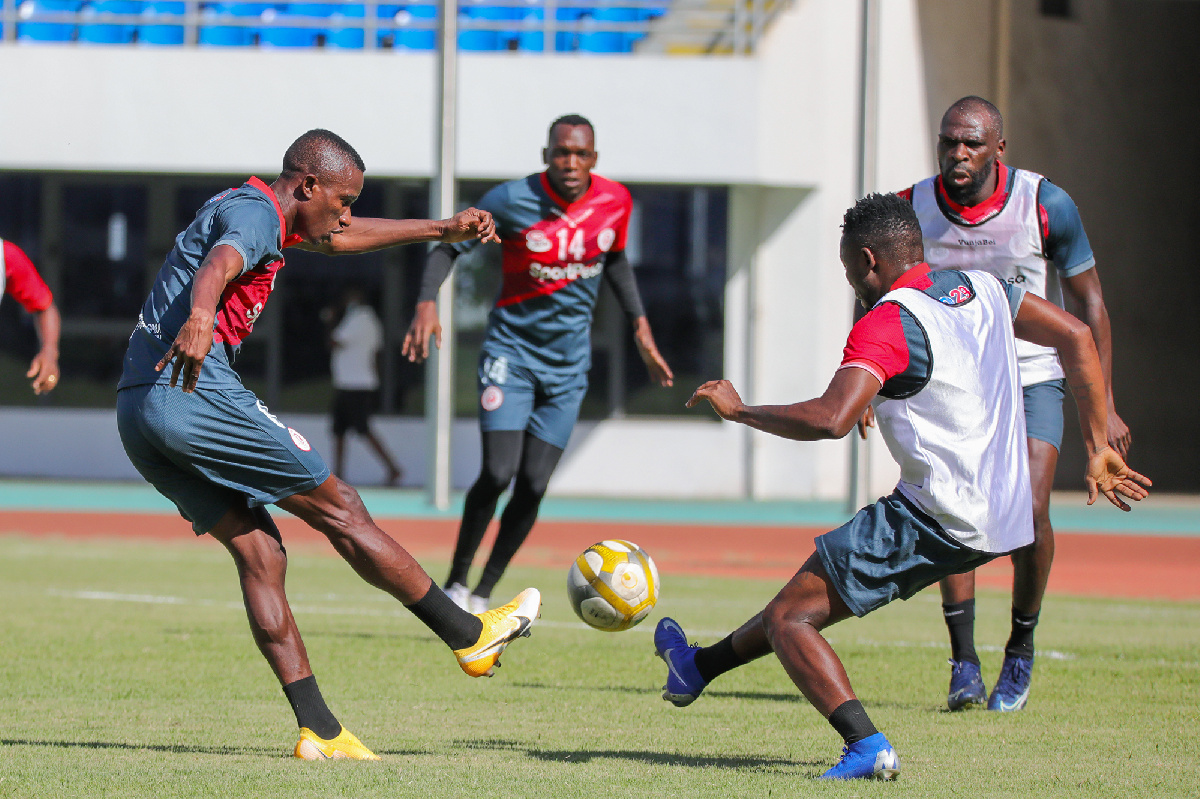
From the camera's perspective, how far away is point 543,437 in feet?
25.9

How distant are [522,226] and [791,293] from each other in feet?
34.1

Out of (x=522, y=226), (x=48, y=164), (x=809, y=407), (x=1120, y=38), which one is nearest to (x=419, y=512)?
(x=48, y=164)

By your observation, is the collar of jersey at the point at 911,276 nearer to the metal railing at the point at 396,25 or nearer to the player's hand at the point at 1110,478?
the player's hand at the point at 1110,478

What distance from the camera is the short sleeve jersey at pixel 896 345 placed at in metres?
4.21

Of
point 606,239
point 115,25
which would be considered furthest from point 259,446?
point 115,25

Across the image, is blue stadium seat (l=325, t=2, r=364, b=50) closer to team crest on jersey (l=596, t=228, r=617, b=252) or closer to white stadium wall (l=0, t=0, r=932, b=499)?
white stadium wall (l=0, t=0, r=932, b=499)

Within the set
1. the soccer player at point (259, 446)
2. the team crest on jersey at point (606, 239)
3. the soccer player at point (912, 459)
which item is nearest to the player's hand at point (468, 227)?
the soccer player at point (259, 446)

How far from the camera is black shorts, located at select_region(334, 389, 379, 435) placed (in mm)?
17484

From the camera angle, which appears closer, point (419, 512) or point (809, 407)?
point (809, 407)

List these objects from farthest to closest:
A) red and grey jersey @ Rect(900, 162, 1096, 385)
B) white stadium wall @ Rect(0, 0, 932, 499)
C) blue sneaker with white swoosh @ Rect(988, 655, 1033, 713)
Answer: white stadium wall @ Rect(0, 0, 932, 499), red and grey jersey @ Rect(900, 162, 1096, 385), blue sneaker with white swoosh @ Rect(988, 655, 1033, 713)

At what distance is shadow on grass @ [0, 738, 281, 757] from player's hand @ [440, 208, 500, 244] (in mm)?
1852

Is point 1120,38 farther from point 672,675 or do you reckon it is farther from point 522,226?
point 672,675

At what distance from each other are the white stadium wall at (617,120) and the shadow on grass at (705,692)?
11189 mm

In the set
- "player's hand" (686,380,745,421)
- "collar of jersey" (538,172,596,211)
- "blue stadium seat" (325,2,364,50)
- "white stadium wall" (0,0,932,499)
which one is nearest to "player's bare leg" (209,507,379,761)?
"player's hand" (686,380,745,421)
